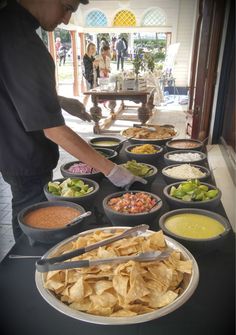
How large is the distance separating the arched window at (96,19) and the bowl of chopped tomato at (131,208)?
8.65m

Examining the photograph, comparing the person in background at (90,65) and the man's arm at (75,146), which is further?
the person in background at (90,65)

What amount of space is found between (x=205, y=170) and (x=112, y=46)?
8515 millimetres

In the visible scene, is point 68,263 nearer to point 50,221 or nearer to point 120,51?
point 50,221

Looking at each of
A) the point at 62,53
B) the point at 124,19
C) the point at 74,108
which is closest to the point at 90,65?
the point at 62,53

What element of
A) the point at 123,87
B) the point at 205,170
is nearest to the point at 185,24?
the point at 123,87

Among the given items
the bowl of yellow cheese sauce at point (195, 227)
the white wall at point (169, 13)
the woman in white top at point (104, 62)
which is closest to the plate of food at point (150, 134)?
the bowl of yellow cheese sauce at point (195, 227)

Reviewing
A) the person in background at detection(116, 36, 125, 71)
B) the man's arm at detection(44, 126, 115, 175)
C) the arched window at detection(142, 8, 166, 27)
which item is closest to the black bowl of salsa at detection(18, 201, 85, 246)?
the man's arm at detection(44, 126, 115, 175)

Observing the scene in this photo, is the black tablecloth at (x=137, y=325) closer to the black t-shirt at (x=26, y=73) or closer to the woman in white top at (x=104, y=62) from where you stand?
the black t-shirt at (x=26, y=73)

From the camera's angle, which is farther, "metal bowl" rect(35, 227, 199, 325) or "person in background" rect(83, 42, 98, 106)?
"person in background" rect(83, 42, 98, 106)

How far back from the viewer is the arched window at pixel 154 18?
8.70m

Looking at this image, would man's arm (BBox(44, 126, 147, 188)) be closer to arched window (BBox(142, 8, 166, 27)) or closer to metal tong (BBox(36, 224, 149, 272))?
metal tong (BBox(36, 224, 149, 272))

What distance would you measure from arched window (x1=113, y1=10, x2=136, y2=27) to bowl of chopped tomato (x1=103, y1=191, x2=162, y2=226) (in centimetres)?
872

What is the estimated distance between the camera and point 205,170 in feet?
4.52

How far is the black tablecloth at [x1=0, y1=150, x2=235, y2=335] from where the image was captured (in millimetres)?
628
